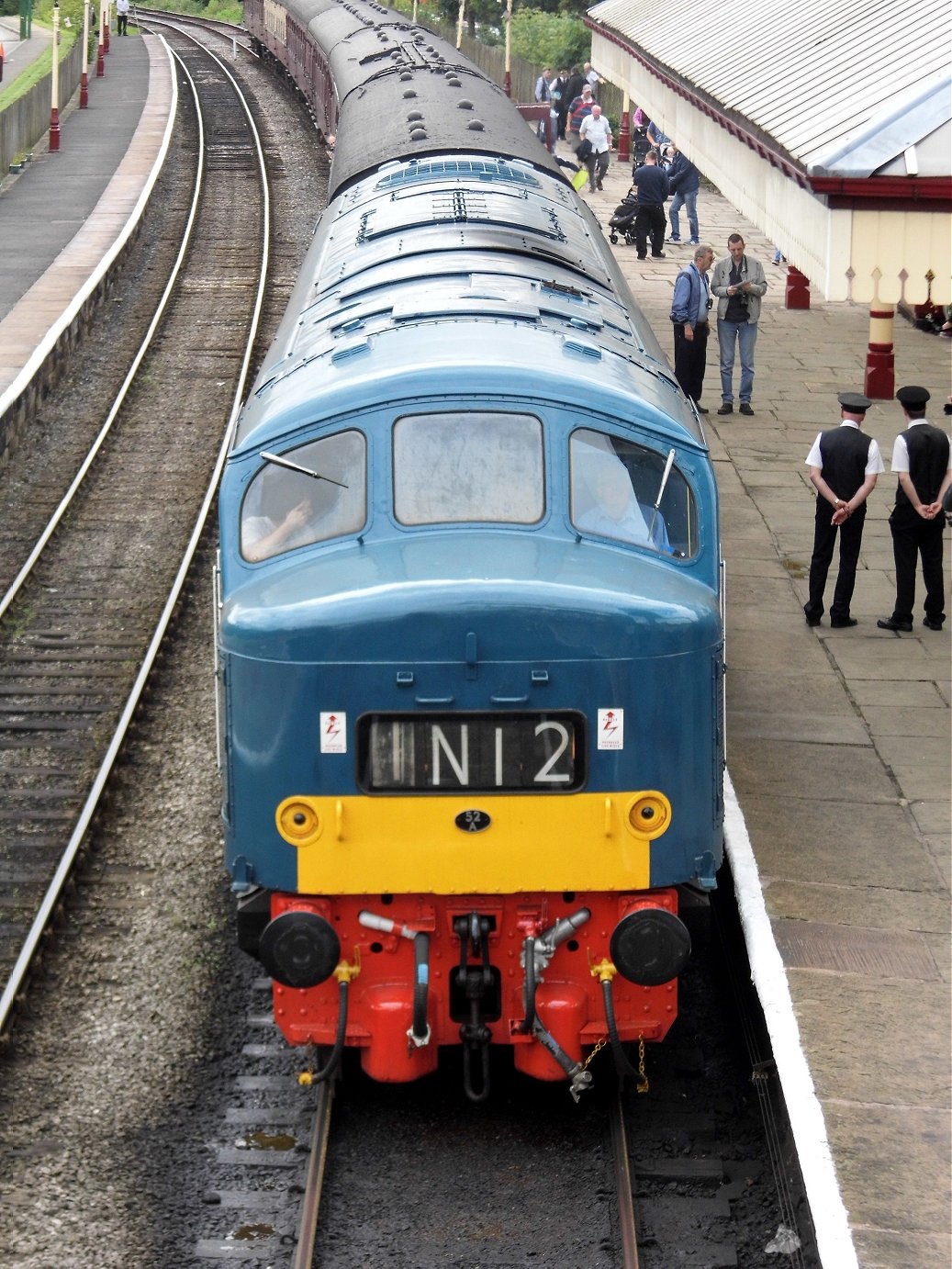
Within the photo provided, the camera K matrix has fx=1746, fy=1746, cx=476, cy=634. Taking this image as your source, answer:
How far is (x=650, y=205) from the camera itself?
2434 centimetres

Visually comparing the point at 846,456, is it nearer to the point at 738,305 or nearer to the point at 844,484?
the point at 844,484

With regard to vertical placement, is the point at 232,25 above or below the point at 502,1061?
above

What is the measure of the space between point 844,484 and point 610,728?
18.4 feet

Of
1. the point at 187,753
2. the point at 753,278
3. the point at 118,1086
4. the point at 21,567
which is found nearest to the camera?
the point at 118,1086

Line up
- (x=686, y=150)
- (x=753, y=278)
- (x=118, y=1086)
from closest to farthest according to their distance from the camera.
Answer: (x=118, y=1086) < (x=686, y=150) < (x=753, y=278)

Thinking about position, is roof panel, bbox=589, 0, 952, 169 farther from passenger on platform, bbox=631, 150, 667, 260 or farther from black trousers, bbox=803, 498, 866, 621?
passenger on platform, bbox=631, 150, 667, 260

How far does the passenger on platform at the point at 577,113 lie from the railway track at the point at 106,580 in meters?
9.68

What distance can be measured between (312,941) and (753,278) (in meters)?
11.3

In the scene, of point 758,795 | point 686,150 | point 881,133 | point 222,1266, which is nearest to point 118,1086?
point 222,1266

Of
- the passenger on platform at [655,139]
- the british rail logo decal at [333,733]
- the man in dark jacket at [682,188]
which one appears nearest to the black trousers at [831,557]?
the british rail logo decal at [333,733]

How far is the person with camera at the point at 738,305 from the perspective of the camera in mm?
16391

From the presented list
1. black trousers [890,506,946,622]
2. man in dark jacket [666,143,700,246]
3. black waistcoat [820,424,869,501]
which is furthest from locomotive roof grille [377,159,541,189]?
man in dark jacket [666,143,700,246]

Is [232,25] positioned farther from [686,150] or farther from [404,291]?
[404,291]

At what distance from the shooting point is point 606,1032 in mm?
6859
